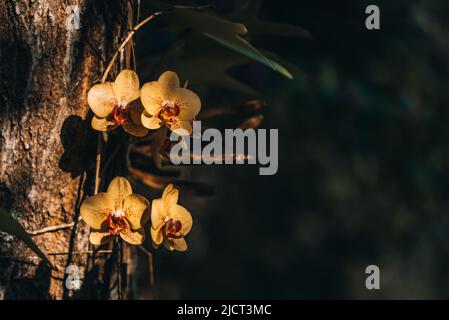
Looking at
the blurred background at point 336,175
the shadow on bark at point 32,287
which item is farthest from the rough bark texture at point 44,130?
the blurred background at point 336,175

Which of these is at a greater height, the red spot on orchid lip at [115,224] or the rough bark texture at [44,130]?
the rough bark texture at [44,130]

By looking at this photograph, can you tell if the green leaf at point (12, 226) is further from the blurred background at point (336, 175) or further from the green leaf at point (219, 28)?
the blurred background at point (336, 175)

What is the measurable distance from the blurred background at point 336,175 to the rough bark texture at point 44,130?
71cm

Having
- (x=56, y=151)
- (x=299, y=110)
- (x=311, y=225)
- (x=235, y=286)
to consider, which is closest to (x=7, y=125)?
(x=56, y=151)

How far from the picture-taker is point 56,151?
0.83 metres

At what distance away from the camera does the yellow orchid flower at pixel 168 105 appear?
79cm

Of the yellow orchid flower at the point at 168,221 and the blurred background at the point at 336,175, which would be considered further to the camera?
the blurred background at the point at 336,175

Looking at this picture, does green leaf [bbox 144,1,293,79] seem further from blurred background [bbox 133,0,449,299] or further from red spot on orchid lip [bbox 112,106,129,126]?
blurred background [bbox 133,0,449,299]

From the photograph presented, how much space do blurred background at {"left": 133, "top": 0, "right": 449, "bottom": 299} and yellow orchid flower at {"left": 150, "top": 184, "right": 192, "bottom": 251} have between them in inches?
29.5

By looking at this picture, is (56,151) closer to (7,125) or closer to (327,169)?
(7,125)

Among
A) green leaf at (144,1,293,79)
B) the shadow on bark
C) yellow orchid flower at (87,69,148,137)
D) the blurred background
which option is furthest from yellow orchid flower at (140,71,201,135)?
the blurred background

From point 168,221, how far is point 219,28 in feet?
0.91

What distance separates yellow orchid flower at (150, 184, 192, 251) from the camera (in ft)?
2.60

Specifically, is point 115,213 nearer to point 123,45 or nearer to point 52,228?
point 52,228
